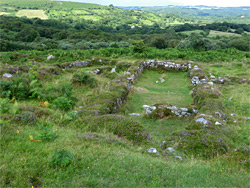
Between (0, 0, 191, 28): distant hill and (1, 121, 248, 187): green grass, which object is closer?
(1, 121, 248, 187): green grass

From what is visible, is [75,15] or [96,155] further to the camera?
[75,15]

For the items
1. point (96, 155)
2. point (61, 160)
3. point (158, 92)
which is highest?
point (61, 160)

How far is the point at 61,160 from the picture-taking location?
471cm

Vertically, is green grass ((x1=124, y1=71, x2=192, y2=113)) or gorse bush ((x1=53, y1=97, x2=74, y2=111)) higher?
gorse bush ((x1=53, y1=97, x2=74, y2=111))

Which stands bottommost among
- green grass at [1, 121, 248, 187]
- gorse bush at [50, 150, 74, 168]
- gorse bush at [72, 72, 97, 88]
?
gorse bush at [72, 72, 97, 88]

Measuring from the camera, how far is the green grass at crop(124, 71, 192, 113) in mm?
13073

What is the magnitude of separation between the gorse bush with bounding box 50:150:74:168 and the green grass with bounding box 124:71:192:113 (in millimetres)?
6804

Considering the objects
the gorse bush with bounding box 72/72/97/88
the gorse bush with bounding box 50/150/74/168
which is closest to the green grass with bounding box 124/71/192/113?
the gorse bush with bounding box 72/72/97/88

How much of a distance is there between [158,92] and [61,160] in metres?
11.8

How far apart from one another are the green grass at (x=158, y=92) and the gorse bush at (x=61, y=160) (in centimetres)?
680

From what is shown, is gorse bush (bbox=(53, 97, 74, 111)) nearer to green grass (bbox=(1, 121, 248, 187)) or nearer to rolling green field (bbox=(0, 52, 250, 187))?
rolling green field (bbox=(0, 52, 250, 187))

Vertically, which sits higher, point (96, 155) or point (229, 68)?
point (96, 155)

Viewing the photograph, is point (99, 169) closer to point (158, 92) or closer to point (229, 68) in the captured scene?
point (158, 92)

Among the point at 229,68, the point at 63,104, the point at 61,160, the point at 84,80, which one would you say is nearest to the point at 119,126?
the point at 61,160
